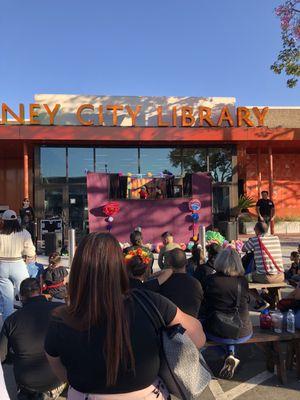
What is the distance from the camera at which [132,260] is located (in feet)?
13.3

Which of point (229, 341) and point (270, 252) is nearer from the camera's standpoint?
point (229, 341)

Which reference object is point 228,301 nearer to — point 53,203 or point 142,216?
point 142,216

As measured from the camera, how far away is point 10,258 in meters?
5.21

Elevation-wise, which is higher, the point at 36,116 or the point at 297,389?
the point at 36,116

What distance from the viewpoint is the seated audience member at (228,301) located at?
3.88 metres

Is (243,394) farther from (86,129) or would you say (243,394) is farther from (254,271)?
(86,129)

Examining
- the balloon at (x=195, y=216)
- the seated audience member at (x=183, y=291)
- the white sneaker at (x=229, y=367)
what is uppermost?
the balloon at (x=195, y=216)

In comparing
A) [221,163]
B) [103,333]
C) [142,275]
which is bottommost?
[142,275]

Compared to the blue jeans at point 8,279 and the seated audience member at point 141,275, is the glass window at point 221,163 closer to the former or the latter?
the blue jeans at point 8,279

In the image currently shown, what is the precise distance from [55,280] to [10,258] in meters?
0.68

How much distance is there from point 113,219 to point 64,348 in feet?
38.4

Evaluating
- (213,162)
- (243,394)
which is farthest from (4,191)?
(243,394)

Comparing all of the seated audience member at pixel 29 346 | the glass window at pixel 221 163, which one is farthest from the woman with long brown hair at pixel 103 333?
the glass window at pixel 221 163

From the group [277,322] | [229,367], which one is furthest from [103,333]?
[277,322]
